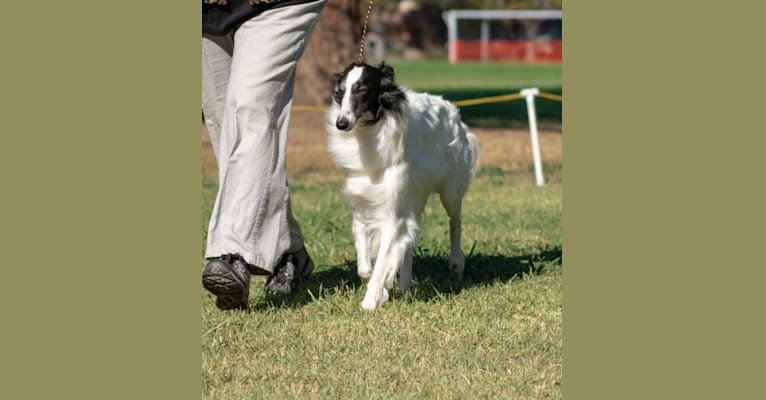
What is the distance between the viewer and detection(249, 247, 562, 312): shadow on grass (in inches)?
289

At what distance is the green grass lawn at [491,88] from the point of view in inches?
882

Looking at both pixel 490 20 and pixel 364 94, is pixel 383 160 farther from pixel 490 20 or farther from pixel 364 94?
pixel 490 20

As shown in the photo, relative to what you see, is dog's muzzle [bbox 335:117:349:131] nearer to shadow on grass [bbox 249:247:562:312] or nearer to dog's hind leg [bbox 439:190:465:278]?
shadow on grass [bbox 249:247:562:312]

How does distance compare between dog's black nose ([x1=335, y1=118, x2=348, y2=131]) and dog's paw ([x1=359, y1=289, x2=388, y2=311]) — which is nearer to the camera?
dog's black nose ([x1=335, y1=118, x2=348, y2=131])

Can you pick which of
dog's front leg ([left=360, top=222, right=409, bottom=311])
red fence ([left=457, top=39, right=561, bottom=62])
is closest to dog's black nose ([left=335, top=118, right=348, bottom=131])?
dog's front leg ([left=360, top=222, right=409, bottom=311])

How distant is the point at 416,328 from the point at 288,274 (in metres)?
→ 1.14

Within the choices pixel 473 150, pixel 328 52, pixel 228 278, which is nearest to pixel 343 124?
pixel 228 278

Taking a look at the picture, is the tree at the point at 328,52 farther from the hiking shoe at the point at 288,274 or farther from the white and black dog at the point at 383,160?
the hiking shoe at the point at 288,274

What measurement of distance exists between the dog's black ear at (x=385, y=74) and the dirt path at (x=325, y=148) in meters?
6.78

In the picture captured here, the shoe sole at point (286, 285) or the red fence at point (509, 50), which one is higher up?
the shoe sole at point (286, 285)

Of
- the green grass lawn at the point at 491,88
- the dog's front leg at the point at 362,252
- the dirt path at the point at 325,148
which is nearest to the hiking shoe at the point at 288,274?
the dog's front leg at the point at 362,252

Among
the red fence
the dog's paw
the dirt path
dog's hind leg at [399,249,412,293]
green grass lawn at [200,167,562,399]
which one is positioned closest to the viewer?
green grass lawn at [200,167,562,399]

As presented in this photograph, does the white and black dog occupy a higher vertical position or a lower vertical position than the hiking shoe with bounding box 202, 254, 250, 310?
higher

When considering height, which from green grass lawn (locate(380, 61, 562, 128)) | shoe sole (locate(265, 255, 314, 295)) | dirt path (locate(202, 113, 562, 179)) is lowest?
green grass lawn (locate(380, 61, 562, 128))
